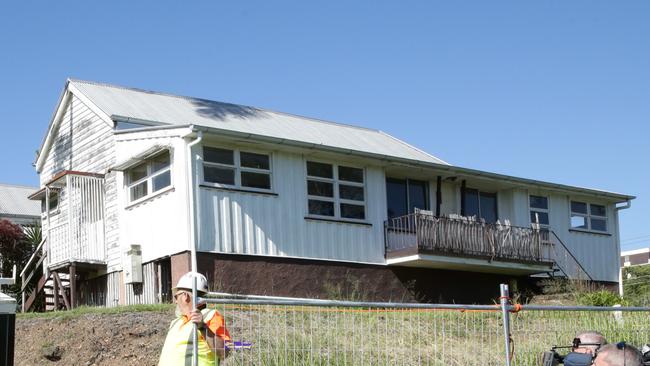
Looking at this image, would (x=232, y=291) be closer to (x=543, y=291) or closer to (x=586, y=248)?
(x=543, y=291)

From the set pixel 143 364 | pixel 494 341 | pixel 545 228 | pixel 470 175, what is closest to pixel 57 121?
pixel 470 175

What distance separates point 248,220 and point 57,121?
8437 millimetres

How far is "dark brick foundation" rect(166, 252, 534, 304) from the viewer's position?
1991 cm

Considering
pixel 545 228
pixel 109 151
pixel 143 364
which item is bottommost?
pixel 143 364

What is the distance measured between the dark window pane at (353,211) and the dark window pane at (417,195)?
6.68ft

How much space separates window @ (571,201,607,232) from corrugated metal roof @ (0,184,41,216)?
64.0ft

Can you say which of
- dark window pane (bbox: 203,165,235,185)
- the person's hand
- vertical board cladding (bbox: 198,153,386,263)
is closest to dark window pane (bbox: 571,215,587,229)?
vertical board cladding (bbox: 198,153,386,263)

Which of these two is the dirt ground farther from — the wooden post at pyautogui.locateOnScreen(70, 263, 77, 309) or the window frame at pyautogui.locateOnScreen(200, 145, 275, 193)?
the wooden post at pyautogui.locateOnScreen(70, 263, 77, 309)

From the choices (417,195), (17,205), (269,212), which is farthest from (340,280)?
(17,205)

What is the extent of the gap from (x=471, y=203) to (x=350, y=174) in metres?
4.36

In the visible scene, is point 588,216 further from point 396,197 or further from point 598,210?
point 396,197

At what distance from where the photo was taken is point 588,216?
91.3 ft

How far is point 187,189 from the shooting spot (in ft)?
64.6

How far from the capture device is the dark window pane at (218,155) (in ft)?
66.2
